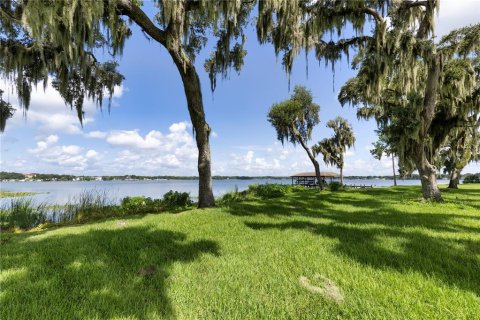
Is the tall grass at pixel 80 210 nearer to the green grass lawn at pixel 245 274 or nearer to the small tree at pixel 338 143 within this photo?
the green grass lawn at pixel 245 274

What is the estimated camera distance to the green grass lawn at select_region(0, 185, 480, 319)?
2672 millimetres

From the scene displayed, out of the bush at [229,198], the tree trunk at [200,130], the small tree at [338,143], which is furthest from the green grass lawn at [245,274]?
the small tree at [338,143]

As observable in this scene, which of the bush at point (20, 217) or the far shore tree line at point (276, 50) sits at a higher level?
the far shore tree line at point (276, 50)

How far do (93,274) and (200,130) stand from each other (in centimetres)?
721

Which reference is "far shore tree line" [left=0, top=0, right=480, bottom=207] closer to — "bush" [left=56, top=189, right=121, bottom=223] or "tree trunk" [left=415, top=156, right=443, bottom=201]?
"tree trunk" [left=415, top=156, right=443, bottom=201]

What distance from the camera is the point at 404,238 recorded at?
16.6 ft

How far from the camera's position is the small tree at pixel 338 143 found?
3691 centimetres

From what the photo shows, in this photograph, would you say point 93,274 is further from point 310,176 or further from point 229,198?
point 310,176

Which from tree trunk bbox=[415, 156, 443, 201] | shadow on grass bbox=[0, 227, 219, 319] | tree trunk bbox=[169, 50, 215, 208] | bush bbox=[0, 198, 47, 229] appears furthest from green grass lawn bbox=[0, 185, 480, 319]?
tree trunk bbox=[415, 156, 443, 201]

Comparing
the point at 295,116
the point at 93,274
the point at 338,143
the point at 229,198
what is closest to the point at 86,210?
the point at 229,198

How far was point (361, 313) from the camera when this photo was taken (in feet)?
8.43

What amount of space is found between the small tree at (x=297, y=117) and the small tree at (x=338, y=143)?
13.3m

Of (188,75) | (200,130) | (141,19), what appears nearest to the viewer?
(141,19)

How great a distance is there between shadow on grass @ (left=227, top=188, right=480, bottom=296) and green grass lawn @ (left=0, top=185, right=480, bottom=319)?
0.03 meters
